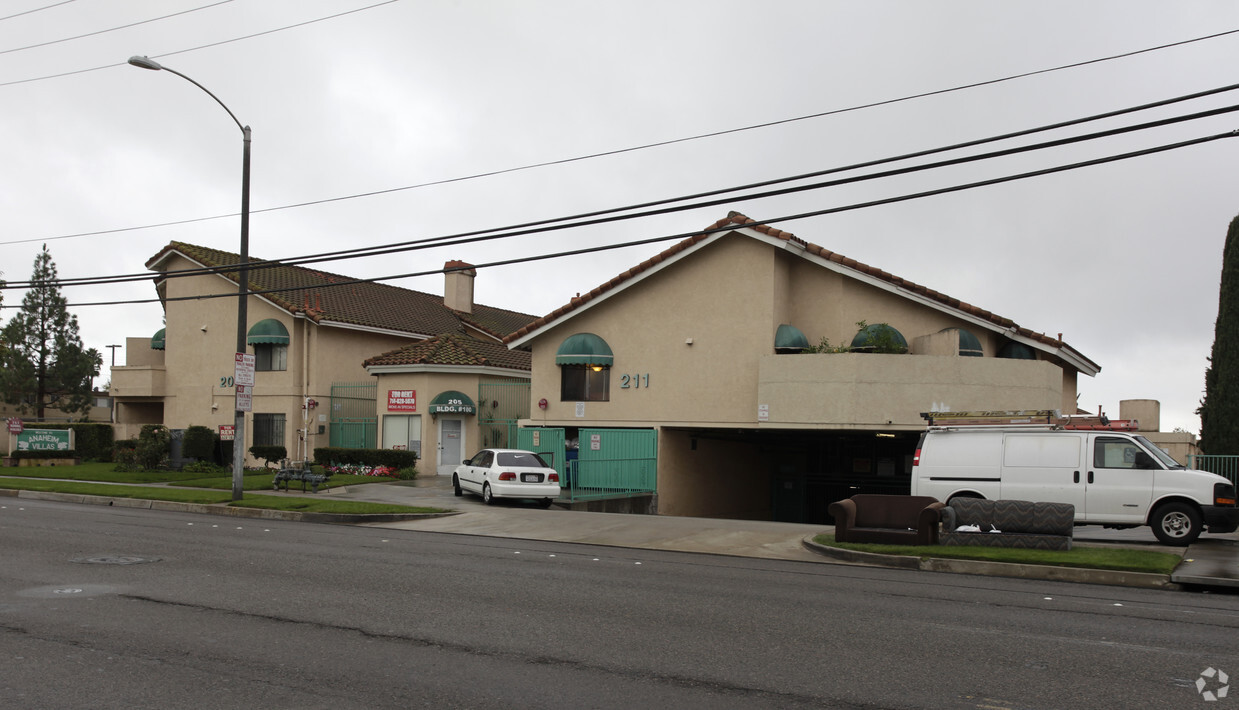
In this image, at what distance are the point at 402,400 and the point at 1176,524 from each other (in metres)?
23.9

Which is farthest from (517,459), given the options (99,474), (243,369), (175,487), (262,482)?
(99,474)

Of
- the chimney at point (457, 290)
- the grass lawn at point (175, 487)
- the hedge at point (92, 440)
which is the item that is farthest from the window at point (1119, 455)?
the hedge at point (92, 440)

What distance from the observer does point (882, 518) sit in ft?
49.9

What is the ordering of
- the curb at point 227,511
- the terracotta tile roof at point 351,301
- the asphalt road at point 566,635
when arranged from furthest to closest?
the terracotta tile roof at point 351,301, the curb at point 227,511, the asphalt road at point 566,635

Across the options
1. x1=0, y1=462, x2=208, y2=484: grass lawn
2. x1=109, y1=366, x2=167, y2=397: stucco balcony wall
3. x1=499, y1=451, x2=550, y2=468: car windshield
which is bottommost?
x1=0, y1=462, x2=208, y2=484: grass lawn

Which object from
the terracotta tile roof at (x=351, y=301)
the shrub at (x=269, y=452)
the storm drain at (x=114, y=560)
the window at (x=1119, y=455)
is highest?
the terracotta tile roof at (x=351, y=301)

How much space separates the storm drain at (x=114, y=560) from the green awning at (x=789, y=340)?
16.8 m

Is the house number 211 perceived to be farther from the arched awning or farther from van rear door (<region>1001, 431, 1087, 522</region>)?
van rear door (<region>1001, 431, 1087, 522</region>)

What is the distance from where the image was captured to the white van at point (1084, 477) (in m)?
15.4

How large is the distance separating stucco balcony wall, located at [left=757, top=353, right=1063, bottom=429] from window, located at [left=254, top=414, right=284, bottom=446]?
68.1 ft

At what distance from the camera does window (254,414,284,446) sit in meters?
35.0

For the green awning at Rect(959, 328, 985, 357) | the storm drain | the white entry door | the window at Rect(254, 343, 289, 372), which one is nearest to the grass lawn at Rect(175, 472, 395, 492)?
the white entry door

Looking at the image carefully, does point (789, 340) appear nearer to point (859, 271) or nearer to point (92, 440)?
point (859, 271)

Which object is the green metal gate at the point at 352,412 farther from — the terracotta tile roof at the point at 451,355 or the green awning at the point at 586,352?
the green awning at the point at 586,352
